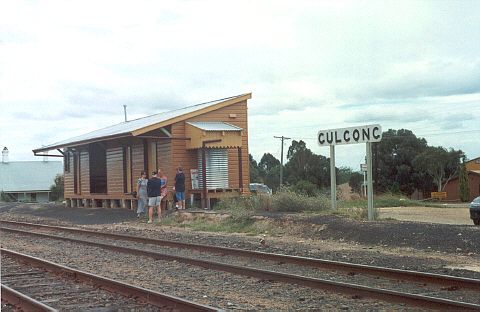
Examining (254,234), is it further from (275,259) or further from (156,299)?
(156,299)

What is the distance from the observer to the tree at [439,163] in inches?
2232

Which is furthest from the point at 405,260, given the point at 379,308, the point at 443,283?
the point at 379,308

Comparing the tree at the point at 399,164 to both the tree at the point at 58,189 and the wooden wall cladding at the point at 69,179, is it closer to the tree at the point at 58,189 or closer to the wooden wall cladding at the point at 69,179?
the tree at the point at 58,189

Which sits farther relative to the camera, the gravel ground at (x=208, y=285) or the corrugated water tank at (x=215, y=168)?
the corrugated water tank at (x=215, y=168)

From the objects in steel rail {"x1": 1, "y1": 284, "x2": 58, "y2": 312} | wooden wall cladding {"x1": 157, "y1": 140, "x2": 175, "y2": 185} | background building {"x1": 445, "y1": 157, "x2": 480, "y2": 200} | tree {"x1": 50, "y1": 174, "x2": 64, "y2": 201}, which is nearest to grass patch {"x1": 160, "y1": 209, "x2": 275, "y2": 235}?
wooden wall cladding {"x1": 157, "y1": 140, "x2": 175, "y2": 185}

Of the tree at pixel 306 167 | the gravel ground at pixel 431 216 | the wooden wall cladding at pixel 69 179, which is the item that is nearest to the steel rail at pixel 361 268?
the gravel ground at pixel 431 216

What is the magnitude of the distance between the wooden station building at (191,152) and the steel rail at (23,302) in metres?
15.1

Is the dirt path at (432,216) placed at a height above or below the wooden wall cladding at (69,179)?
below

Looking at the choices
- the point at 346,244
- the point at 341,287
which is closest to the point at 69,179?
the point at 346,244

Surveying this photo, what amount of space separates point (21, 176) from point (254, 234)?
188 feet

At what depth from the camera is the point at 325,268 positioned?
1001 centimetres

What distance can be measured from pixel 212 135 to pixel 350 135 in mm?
7753

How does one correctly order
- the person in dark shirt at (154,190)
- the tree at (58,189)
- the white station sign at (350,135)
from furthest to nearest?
the tree at (58,189), the person in dark shirt at (154,190), the white station sign at (350,135)

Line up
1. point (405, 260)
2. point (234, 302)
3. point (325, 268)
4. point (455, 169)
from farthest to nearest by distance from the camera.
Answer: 1. point (455, 169)
2. point (405, 260)
3. point (325, 268)
4. point (234, 302)
